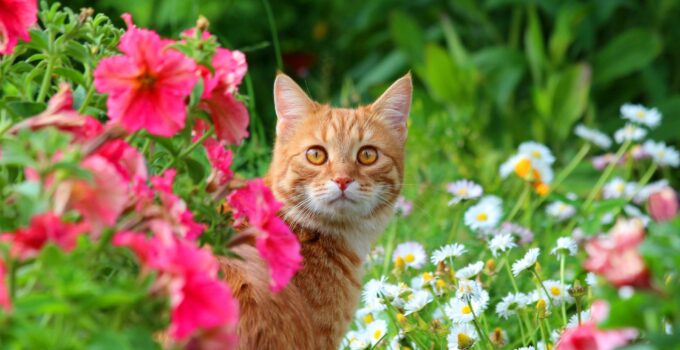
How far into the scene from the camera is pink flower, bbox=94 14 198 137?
4.24 ft

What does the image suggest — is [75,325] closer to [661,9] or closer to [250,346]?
[250,346]

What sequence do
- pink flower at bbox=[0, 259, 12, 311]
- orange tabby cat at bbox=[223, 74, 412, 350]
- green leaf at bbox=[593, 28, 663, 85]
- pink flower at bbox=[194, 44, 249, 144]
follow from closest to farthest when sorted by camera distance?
pink flower at bbox=[0, 259, 12, 311] < pink flower at bbox=[194, 44, 249, 144] < orange tabby cat at bbox=[223, 74, 412, 350] < green leaf at bbox=[593, 28, 663, 85]

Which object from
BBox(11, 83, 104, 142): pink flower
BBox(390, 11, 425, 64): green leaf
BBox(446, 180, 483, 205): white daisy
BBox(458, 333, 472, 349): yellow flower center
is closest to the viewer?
BBox(11, 83, 104, 142): pink flower

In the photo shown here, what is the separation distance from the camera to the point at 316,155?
8.11 feet

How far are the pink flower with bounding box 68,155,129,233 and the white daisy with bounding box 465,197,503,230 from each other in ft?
5.40

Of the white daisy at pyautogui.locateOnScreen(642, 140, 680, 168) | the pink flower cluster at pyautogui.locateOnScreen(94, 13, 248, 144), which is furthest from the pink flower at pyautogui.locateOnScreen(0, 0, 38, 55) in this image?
the white daisy at pyautogui.locateOnScreen(642, 140, 680, 168)

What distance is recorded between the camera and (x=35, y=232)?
108 cm

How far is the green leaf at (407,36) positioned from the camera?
498cm

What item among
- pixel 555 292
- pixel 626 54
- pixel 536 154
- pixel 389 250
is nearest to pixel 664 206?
pixel 555 292

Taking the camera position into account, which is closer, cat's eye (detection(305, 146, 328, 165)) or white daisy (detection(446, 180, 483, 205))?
cat's eye (detection(305, 146, 328, 165))

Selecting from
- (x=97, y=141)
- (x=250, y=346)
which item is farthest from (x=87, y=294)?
(x=250, y=346)

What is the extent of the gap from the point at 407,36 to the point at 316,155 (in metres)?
2.65

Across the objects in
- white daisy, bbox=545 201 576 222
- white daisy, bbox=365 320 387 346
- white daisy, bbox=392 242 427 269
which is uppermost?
white daisy, bbox=545 201 576 222

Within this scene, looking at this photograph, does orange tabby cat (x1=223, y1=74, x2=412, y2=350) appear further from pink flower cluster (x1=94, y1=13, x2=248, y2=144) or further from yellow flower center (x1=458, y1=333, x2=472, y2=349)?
pink flower cluster (x1=94, y1=13, x2=248, y2=144)
